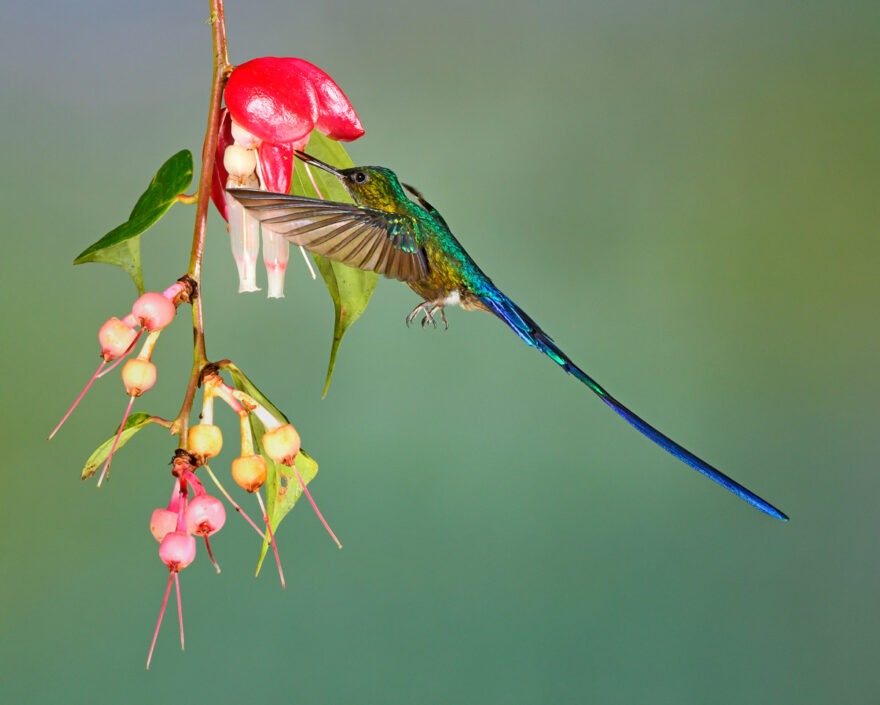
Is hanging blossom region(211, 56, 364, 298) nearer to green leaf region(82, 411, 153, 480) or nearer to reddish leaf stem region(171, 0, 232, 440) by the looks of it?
reddish leaf stem region(171, 0, 232, 440)

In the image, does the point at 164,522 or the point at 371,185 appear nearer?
the point at 164,522

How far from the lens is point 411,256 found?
561 mm

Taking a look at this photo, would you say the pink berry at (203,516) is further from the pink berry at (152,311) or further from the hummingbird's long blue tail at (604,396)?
the hummingbird's long blue tail at (604,396)

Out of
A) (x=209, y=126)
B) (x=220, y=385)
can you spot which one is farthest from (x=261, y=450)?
(x=209, y=126)

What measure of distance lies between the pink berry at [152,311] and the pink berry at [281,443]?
0.07 meters

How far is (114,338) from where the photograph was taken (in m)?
0.39

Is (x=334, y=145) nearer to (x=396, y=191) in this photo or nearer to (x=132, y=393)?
(x=396, y=191)

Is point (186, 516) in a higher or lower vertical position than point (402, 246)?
lower

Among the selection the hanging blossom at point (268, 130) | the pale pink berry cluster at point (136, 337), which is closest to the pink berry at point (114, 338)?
the pale pink berry cluster at point (136, 337)

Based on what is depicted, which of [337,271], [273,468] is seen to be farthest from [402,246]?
[273,468]

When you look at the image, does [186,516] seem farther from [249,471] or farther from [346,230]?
[346,230]

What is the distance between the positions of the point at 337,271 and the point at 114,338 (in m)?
0.18

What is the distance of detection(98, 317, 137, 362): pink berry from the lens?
39 centimetres

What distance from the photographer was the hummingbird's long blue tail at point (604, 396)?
1.37 ft
